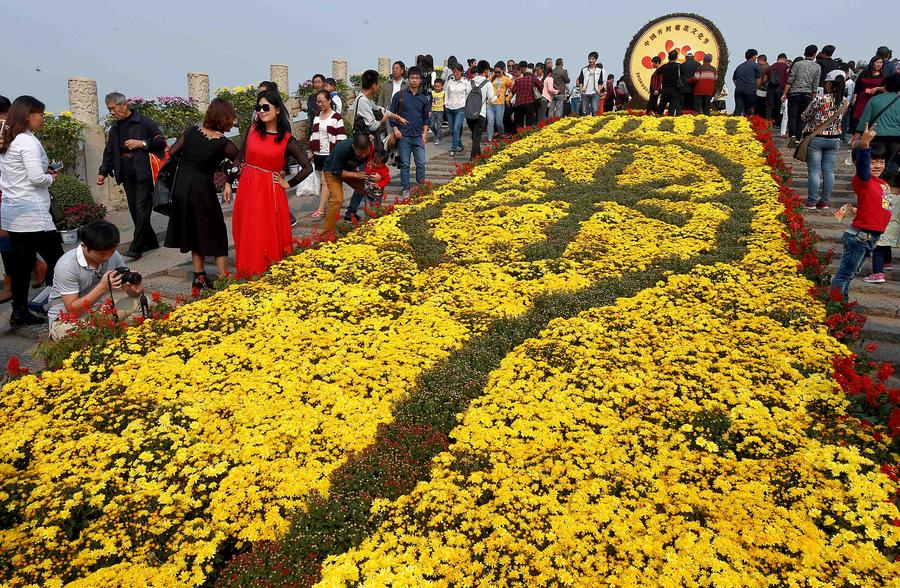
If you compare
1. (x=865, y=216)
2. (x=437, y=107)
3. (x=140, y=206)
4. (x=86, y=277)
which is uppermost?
(x=437, y=107)

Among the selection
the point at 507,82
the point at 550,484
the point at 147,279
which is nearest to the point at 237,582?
the point at 550,484

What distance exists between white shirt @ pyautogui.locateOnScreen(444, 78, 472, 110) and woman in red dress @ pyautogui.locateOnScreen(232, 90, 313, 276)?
8830mm

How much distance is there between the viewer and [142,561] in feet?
14.1

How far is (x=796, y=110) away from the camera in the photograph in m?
17.7

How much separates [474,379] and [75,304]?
4.01 metres

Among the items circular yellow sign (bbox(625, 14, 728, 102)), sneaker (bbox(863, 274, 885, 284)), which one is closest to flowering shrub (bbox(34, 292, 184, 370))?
sneaker (bbox(863, 274, 885, 284))

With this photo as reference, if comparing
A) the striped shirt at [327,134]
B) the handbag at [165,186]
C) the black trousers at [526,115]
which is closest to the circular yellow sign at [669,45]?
the black trousers at [526,115]

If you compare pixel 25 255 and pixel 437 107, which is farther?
pixel 437 107

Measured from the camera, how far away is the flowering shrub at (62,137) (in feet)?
44.0

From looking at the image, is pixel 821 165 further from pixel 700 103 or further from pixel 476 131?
pixel 700 103

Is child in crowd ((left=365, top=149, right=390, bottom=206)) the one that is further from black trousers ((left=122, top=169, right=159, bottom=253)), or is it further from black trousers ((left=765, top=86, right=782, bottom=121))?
black trousers ((left=765, top=86, right=782, bottom=121))

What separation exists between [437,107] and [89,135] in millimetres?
9494

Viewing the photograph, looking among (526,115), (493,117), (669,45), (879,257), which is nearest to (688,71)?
(669,45)

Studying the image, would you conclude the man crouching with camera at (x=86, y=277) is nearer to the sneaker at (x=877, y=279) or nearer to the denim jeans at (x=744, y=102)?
the sneaker at (x=877, y=279)
